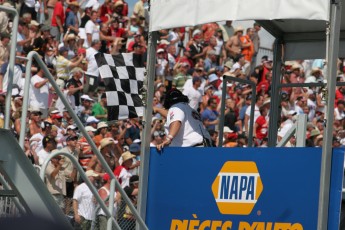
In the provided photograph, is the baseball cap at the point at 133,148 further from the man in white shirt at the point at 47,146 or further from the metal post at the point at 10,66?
the metal post at the point at 10,66

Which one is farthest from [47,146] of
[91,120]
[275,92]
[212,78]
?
[212,78]

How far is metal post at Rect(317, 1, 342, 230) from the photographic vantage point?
7.71 meters

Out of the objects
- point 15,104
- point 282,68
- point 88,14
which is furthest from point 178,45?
point 282,68

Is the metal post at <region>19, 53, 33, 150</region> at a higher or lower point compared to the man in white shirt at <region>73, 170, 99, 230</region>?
higher

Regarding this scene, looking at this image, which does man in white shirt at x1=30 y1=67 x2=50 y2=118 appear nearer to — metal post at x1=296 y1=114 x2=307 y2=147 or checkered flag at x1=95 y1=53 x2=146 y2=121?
checkered flag at x1=95 y1=53 x2=146 y2=121

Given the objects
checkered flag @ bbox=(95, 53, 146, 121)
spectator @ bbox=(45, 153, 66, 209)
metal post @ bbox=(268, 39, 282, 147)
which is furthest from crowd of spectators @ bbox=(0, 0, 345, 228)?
metal post @ bbox=(268, 39, 282, 147)

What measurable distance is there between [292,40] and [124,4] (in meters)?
15.2

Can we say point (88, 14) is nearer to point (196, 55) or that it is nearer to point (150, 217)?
point (196, 55)

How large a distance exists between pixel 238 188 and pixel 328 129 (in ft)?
3.54

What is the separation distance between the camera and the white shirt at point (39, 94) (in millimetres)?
17938

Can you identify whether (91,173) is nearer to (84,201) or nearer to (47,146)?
(47,146)


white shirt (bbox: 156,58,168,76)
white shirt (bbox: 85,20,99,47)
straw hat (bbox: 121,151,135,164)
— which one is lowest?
straw hat (bbox: 121,151,135,164)

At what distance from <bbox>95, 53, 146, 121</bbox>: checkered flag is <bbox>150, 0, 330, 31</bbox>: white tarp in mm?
1269

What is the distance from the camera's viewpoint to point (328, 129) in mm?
7738
